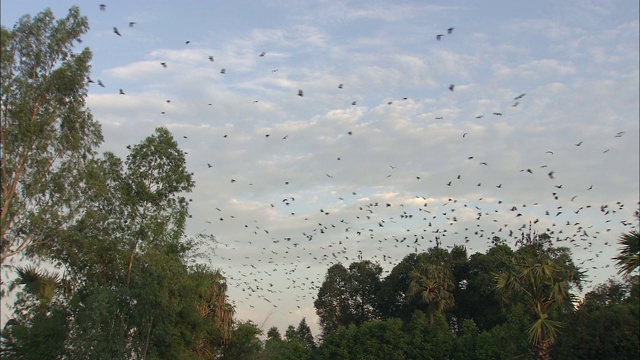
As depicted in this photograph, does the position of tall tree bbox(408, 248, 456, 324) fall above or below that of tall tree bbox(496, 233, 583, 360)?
above

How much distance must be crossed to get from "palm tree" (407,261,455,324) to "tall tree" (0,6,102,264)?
134ft

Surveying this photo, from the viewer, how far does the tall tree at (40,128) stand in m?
29.6

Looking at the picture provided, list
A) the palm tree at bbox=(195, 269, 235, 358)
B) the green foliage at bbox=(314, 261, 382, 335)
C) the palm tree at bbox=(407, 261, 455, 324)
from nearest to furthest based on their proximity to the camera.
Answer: the palm tree at bbox=(195, 269, 235, 358) < the palm tree at bbox=(407, 261, 455, 324) < the green foliage at bbox=(314, 261, 382, 335)

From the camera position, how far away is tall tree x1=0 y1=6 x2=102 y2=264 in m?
29.6

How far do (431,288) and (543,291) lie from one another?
32.8 metres

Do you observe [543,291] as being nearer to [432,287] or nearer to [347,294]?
[432,287]

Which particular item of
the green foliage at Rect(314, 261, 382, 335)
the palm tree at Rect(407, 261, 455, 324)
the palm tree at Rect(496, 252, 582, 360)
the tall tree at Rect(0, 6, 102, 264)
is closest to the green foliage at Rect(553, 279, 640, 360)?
the palm tree at Rect(496, 252, 582, 360)

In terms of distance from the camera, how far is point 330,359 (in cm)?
5638

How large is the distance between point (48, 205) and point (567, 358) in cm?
2416

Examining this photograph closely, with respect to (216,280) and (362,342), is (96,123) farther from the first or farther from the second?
(362,342)

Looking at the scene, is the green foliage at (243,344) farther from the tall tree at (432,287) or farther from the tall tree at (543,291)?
the tall tree at (543,291)

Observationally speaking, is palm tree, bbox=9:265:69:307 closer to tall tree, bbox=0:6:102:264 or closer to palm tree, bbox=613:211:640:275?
tall tree, bbox=0:6:102:264

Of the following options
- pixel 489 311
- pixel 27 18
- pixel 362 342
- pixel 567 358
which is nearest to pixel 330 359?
pixel 362 342

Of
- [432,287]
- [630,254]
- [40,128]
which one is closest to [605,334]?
[630,254]
